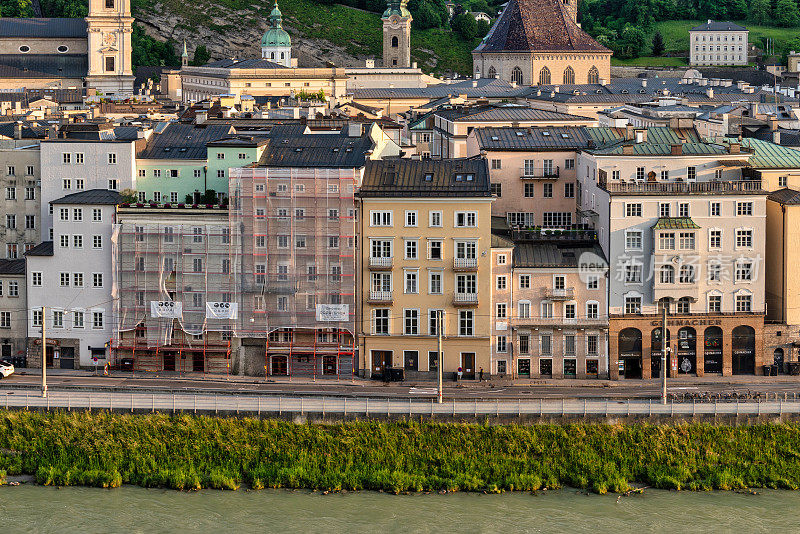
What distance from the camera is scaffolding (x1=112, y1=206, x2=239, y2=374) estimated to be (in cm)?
7144

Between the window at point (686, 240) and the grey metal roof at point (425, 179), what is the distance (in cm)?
730

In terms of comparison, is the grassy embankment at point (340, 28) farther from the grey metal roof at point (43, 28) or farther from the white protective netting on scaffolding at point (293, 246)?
the white protective netting on scaffolding at point (293, 246)

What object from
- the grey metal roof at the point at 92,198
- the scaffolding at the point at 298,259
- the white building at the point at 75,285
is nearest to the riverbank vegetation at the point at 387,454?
the scaffolding at the point at 298,259

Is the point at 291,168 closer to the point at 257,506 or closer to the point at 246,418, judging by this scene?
the point at 246,418

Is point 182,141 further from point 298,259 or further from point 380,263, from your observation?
point 380,263

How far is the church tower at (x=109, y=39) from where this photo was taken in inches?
6629

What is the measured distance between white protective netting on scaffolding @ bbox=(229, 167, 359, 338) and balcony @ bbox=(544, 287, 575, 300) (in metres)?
Result: 7.08

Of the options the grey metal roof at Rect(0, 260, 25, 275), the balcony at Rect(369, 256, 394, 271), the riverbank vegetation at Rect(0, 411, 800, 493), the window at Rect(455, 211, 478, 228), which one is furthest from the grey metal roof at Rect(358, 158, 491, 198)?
the grey metal roof at Rect(0, 260, 25, 275)

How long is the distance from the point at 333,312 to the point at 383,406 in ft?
28.7

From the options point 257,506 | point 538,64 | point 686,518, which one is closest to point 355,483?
point 257,506

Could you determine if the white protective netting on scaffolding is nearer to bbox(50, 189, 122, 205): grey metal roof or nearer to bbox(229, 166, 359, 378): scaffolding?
bbox(229, 166, 359, 378): scaffolding

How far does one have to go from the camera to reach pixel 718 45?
637 feet

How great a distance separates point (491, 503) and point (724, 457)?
324 inches

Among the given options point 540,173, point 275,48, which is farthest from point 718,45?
point 540,173
